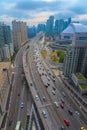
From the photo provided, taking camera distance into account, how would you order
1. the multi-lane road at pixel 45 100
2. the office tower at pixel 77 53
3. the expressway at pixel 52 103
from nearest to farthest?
the expressway at pixel 52 103, the multi-lane road at pixel 45 100, the office tower at pixel 77 53

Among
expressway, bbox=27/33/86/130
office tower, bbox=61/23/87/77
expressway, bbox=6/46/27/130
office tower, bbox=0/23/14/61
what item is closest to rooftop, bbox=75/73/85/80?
office tower, bbox=61/23/87/77

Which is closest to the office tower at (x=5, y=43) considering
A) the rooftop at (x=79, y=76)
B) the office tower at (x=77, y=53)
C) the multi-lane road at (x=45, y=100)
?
the multi-lane road at (x=45, y=100)

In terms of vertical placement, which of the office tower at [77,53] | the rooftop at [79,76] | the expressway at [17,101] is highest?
the office tower at [77,53]

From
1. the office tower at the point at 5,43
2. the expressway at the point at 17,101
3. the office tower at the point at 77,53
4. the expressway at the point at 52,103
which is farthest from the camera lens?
the office tower at the point at 5,43

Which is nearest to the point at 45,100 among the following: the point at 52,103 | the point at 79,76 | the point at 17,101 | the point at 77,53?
the point at 52,103

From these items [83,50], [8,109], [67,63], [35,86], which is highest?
[83,50]

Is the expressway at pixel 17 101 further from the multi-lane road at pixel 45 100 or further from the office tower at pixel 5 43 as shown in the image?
the office tower at pixel 5 43

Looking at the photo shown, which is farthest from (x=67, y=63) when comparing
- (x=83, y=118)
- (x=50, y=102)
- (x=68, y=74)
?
(x=83, y=118)

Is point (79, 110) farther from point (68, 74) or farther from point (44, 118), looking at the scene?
point (68, 74)

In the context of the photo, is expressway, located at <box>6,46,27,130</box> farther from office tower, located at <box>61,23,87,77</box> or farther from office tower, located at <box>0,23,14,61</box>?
office tower, located at <box>61,23,87,77</box>

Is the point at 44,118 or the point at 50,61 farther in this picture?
the point at 50,61
